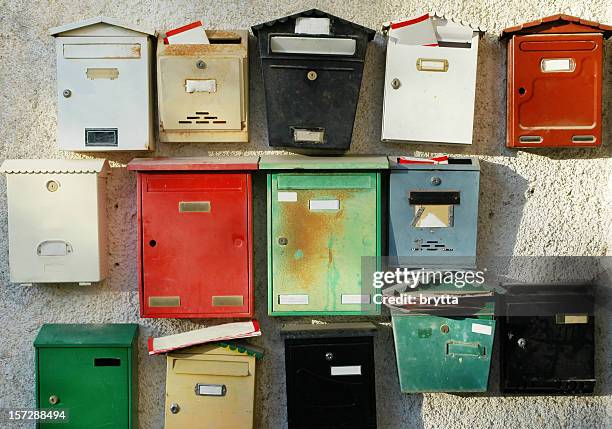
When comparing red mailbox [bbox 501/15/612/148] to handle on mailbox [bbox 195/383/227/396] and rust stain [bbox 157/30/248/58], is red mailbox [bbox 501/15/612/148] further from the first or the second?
handle on mailbox [bbox 195/383/227/396]

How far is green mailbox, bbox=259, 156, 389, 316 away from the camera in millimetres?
2273

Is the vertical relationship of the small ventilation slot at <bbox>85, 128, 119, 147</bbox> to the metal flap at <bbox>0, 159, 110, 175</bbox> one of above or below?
above

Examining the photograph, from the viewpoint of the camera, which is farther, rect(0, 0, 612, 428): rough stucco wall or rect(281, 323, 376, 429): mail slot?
rect(0, 0, 612, 428): rough stucco wall

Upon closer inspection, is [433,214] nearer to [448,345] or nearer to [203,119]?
[448,345]

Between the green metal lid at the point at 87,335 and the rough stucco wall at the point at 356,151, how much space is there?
0.04 meters

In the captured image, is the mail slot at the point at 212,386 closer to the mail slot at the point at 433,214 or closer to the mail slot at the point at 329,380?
the mail slot at the point at 329,380

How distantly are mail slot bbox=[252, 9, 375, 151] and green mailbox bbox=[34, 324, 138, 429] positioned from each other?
996 mm

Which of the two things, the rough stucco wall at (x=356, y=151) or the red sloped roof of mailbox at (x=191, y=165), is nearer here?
the red sloped roof of mailbox at (x=191, y=165)

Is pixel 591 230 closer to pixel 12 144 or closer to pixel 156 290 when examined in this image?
pixel 156 290

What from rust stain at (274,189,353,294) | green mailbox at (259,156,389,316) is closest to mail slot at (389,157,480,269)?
green mailbox at (259,156,389,316)

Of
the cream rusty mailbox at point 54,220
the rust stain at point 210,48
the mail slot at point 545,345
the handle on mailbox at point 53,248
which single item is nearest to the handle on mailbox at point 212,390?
the cream rusty mailbox at point 54,220

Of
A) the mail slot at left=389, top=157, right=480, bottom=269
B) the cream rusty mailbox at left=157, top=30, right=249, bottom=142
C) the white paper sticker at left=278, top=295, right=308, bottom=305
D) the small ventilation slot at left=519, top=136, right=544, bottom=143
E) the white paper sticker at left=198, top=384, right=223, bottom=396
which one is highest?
the cream rusty mailbox at left=157, top=30, right=249, bottom=142

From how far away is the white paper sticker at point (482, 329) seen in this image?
2.31m

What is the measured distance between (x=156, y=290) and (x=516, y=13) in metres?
1.73
